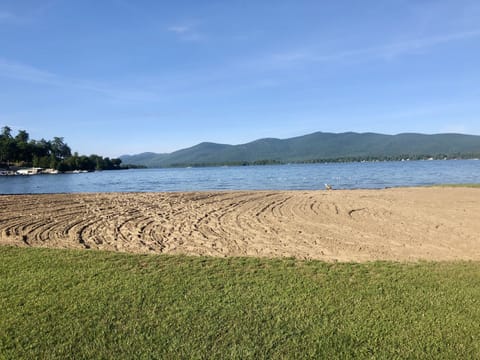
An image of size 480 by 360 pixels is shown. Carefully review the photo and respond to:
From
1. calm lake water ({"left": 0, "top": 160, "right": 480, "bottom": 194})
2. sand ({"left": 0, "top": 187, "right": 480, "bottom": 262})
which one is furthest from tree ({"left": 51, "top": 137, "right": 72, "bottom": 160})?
sand ({"left": 0, "top": 187, "right": 480, "bottom": 262})

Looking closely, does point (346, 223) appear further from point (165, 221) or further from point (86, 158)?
point (86, 158)

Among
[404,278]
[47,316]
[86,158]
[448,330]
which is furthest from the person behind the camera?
[86,158]

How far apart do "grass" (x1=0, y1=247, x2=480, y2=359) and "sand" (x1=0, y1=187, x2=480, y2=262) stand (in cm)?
166

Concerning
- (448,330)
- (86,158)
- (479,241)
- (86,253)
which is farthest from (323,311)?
(86,158)

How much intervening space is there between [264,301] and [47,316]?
294 cm

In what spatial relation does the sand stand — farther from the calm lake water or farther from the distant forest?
the distant forest

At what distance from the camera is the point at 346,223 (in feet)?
40.2

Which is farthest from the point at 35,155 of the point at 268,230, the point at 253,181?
the point at 268,230

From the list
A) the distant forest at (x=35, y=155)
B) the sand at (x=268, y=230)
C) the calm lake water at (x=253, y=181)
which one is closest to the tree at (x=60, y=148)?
the distant forest at (x=35, y=155)

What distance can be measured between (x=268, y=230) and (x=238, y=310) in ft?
20.9

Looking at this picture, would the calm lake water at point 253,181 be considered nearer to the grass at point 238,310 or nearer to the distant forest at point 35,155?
the grass at point 238,310

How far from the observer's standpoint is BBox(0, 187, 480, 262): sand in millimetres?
8305

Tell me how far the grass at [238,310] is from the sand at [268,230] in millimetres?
1661

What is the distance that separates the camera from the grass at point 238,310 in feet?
12.4
